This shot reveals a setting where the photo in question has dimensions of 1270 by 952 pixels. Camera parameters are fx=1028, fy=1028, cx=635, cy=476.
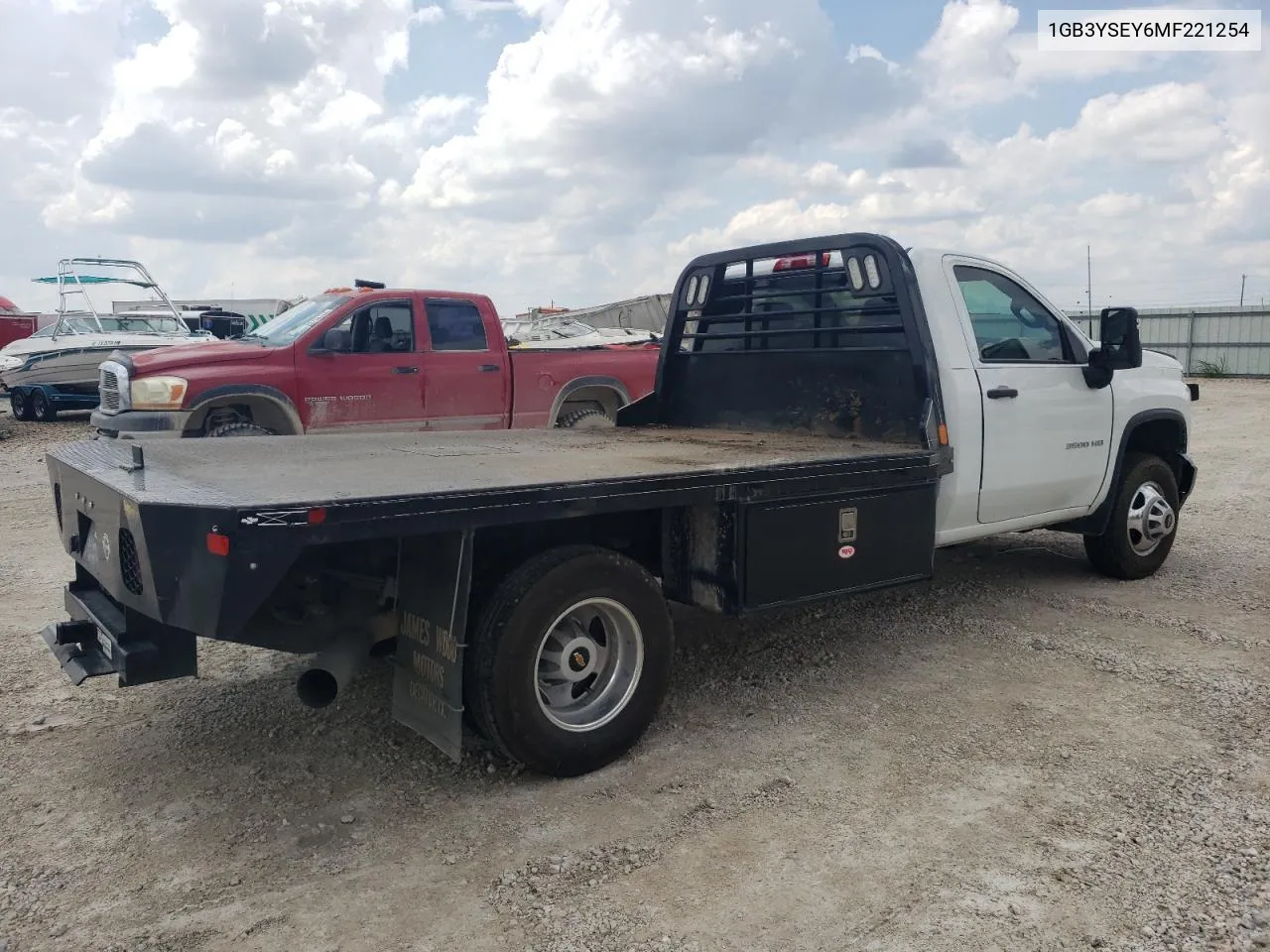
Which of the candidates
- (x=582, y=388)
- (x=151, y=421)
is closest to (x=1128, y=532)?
(x=582, y=388)

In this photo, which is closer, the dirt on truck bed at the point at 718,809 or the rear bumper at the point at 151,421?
the dirt on truck bed at the point at 718,809

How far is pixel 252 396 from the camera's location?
8.62 meters

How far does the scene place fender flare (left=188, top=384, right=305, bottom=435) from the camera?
8.41 m

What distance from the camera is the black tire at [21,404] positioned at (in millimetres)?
16941

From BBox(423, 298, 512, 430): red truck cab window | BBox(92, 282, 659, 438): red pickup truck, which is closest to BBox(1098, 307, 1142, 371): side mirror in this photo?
BBox(92, 282, 659, 438): red pickup truck

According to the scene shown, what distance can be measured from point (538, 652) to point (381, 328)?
6.46 m

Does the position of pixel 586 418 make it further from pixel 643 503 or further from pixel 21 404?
pixel 21 404

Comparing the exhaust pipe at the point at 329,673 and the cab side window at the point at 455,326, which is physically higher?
the cab side window at the point at 455,326

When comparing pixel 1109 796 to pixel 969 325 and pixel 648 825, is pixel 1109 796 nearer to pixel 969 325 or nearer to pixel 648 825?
pixel 648 825

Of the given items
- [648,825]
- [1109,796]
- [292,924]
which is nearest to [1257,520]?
[1109,796]

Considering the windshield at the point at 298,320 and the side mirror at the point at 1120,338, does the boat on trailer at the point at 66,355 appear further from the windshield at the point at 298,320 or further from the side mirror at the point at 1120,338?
the side mirror at the point at 1120,338

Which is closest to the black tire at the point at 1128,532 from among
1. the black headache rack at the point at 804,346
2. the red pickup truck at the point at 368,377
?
the black headache rack at the point at 804,346

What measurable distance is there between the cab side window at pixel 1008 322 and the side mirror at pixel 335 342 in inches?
223

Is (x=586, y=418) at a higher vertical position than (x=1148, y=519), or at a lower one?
higher
